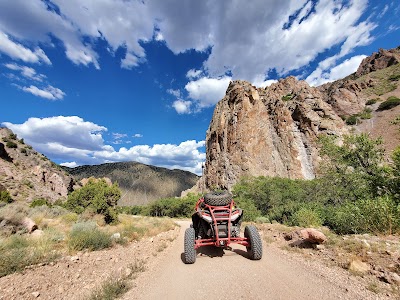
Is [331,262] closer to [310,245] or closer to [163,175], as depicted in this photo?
[310,245]

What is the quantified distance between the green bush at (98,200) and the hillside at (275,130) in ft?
98.5

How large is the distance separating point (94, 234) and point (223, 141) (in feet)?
161

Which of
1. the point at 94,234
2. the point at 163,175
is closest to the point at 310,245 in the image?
the point at 94,234

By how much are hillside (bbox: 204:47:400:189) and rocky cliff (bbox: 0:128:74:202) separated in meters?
31.9

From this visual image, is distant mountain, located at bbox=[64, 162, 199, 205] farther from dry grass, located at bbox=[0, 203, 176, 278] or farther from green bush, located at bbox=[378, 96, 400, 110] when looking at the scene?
dry grass, located at bbox=[0, 203, 176, 278]

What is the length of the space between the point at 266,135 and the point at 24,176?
153ft

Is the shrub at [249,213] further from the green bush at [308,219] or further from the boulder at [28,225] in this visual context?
the boulder at [28,225]

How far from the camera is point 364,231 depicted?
26.4 ft

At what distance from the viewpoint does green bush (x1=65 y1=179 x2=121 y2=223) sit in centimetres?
2100

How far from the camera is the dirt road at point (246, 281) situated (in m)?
4.34

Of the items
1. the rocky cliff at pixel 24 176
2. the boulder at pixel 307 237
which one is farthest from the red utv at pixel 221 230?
the rocky cliff at pixel 24 176

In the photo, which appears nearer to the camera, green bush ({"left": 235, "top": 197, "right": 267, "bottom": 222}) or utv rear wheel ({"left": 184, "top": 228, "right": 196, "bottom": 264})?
utv rear wheel ({"left": 184, "top": 228, "right": 196, "bottom": 264})

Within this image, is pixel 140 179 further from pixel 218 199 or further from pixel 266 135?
pixel 218 199

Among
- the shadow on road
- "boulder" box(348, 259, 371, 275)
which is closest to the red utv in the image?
the shadow on road
